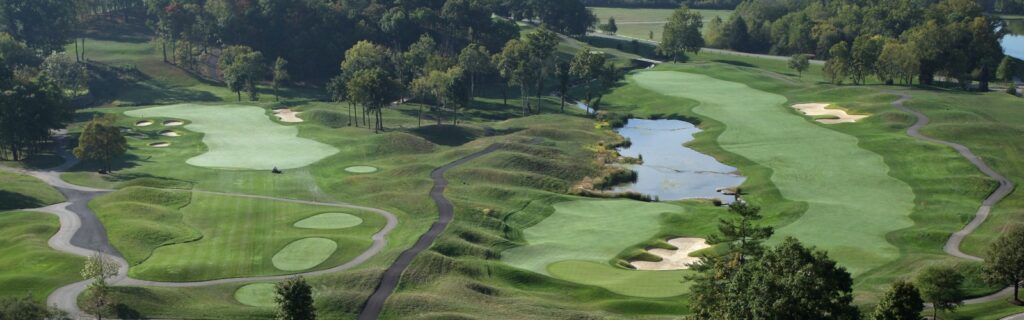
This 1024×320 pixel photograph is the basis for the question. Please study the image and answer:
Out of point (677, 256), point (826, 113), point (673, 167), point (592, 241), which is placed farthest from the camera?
point (826, 113)

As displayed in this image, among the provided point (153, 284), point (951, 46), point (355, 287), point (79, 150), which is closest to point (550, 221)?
point (355, 287)

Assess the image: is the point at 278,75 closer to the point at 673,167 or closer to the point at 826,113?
the point at 673,167

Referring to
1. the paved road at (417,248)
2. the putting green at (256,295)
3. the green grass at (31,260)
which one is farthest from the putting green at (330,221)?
the green grass at (31,260)

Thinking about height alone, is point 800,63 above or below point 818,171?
above

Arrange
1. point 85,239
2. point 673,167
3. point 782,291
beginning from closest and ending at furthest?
point 782,291
point 85,239
point 673,167

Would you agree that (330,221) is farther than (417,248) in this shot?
Yes

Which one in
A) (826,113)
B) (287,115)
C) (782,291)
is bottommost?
(287,115)

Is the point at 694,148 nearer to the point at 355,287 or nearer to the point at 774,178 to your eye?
the point at 774,178

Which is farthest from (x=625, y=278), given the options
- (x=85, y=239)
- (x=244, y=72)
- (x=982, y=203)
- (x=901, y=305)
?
(x=244, y=72)
